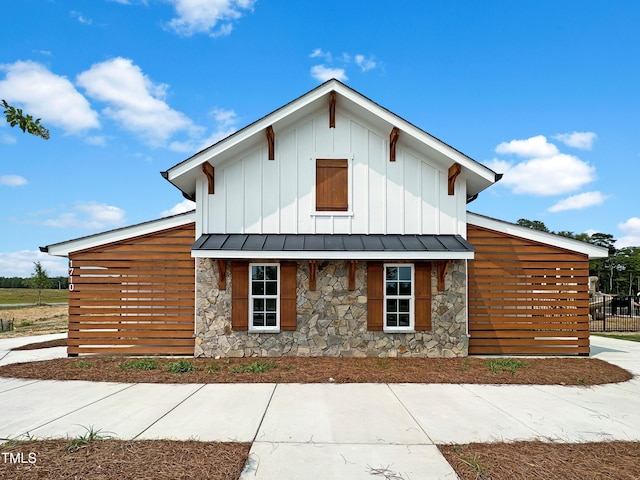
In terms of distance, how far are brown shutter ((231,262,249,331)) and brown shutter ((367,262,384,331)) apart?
322 centimetres

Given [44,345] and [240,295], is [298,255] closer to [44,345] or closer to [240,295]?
[240,295]

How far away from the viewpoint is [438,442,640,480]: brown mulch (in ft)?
14.0

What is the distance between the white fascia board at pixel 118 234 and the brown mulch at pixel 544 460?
863cm

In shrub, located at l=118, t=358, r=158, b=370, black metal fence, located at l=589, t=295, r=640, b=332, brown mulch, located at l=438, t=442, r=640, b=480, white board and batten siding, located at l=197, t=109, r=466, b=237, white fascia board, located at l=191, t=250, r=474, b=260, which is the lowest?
black metal fence, located at l=589, t=295, r=640, b=332

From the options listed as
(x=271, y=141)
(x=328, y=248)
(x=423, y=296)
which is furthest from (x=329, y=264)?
(x=271, y=141)

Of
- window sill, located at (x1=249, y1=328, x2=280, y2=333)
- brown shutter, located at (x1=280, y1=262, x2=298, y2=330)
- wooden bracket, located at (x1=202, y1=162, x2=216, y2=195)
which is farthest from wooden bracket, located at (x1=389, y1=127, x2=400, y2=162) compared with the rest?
window sill, located at (x1=249, y1=328, x2=280, y2=333)

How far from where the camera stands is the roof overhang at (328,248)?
945cm

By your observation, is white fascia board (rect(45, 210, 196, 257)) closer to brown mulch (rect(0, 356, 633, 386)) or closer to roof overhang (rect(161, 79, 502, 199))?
roof overhang (rect(161, 79, 502, 199))

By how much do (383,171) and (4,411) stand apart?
9348mm

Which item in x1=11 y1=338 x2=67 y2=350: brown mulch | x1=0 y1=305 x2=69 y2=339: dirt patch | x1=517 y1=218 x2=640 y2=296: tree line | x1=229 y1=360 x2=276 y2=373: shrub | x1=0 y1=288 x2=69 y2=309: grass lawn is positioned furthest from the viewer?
x1=517 y1=218 x2=640 y2=296: tree line

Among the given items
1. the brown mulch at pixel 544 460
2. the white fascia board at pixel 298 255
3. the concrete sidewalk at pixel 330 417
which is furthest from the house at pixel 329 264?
the brown mulch at pixel 544 460

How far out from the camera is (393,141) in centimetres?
1048

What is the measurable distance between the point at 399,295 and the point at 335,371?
9.40 ft

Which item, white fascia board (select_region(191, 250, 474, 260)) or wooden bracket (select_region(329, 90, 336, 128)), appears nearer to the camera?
white fascia board (select_region(191, 250, 474, 260))
